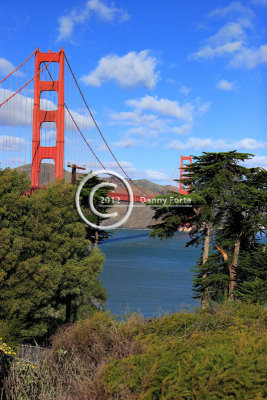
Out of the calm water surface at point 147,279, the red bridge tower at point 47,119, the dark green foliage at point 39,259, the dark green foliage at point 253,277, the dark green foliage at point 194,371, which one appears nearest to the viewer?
the dark green foliage at point 194,371

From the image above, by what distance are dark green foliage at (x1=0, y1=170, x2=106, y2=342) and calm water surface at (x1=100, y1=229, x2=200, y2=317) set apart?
136 inches

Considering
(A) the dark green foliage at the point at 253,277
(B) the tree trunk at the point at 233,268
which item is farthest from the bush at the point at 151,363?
(B) the tree trunk at the point at 233,268

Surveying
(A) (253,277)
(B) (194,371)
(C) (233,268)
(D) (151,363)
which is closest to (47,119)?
(C) (233,268)

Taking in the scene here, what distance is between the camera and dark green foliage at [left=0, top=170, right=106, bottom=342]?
1750 centimetres

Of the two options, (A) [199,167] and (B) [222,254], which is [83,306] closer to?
(B) [222,254]

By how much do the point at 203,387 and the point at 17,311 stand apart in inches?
511

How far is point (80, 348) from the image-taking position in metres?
9.66

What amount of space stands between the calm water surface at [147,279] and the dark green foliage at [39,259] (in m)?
3.45

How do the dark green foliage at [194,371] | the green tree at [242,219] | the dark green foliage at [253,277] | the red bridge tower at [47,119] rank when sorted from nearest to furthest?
the dark green foliage at [194,371] < the dark green foliage at [253,277] < the green tree at [242,219] < the red bridge tower at [47,119]

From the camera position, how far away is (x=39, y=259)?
61.8ft

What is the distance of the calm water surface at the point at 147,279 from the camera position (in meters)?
34.0

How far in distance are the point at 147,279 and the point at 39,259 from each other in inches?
1114

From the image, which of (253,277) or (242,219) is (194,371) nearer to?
(253,277)

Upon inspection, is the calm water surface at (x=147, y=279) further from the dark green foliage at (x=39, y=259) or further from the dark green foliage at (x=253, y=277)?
the dark green foliage at (x=39, y=259)
